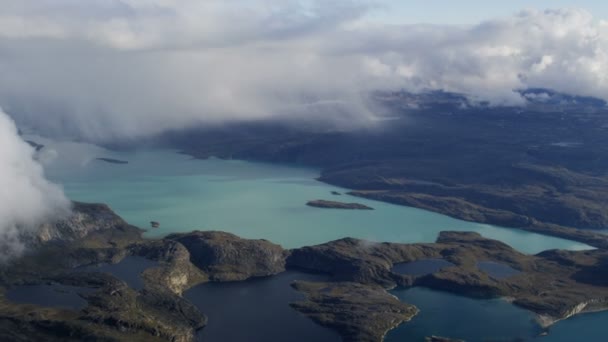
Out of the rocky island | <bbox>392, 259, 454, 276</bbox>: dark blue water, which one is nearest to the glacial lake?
the rocky island

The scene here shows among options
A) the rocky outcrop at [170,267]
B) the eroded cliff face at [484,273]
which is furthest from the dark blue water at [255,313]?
the eroded cliff face at [484,273]

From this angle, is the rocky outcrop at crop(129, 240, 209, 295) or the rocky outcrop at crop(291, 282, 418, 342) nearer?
the rocky outcrop at crop(291, 282, 418, 342)

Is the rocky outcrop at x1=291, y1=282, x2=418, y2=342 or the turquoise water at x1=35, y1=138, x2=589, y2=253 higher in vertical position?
the turquoise water at x1=35, y1=138, x2=589, y2=253

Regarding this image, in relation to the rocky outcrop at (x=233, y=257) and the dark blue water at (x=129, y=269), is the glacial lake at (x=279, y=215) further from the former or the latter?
the dark blue water at (x=129, y=269)

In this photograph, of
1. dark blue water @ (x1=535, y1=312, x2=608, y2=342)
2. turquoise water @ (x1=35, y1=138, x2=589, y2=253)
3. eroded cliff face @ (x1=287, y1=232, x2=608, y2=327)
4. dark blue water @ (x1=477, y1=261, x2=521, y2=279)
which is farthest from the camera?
turquoise water @ (x1=35, y1=138, x2=589, y2=253)

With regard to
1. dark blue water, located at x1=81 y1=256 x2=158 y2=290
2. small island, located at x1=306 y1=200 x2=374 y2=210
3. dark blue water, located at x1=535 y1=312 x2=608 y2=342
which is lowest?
dark blue water, located at x1=535 y1=312 x2=608 y2=342

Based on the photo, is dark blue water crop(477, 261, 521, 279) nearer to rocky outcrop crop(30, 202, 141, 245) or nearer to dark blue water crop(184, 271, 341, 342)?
dark blue water crop(184, 271, 341, 342)

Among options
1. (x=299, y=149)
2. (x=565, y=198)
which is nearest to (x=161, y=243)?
(x=565, y=198)

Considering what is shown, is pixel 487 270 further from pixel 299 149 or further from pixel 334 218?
pixel 299 149

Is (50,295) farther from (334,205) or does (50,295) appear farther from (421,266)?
(334,205)
